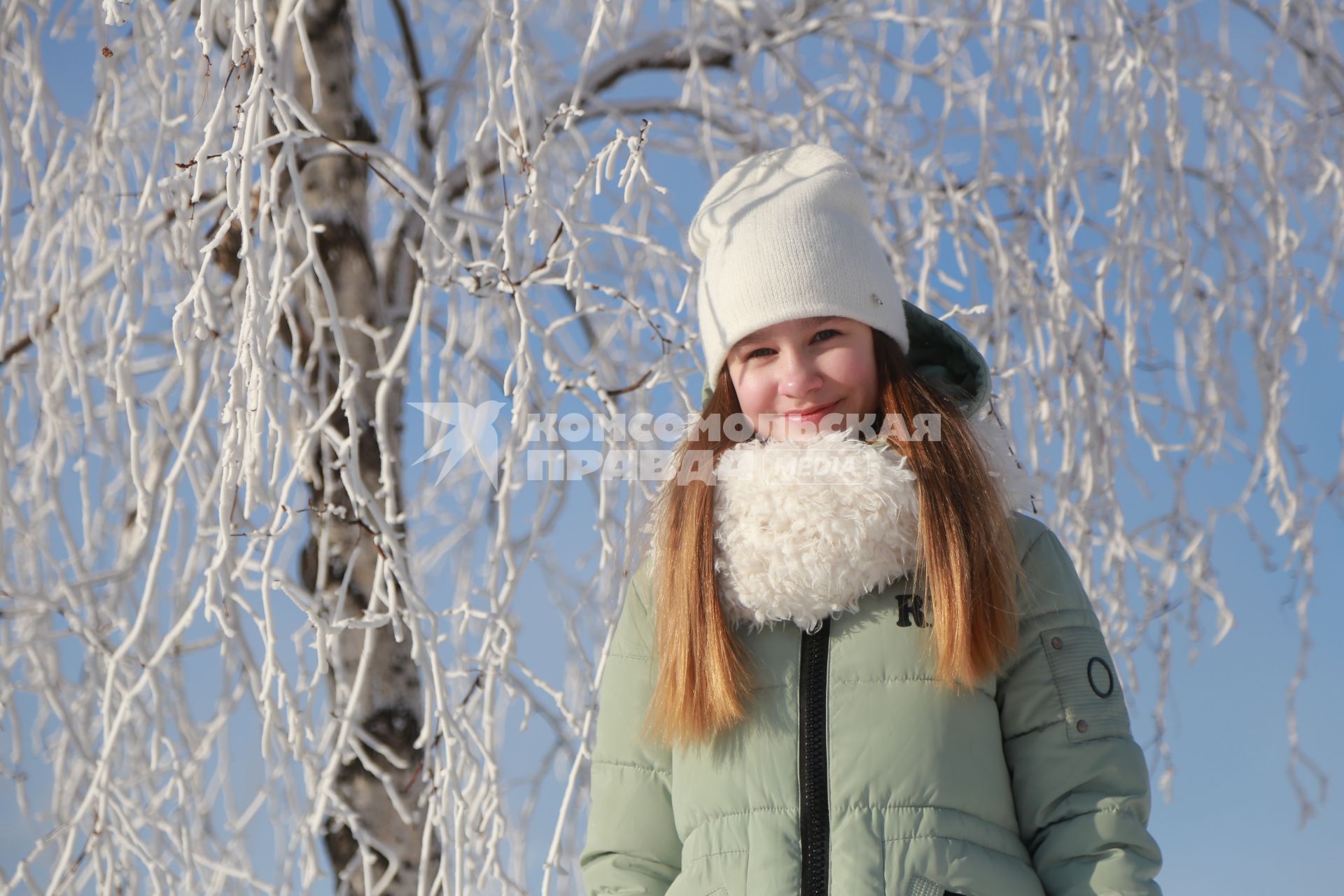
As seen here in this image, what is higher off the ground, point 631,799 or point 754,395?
point 754,395

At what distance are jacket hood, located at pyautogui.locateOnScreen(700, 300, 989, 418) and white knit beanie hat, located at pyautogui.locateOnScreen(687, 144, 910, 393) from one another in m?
0.06

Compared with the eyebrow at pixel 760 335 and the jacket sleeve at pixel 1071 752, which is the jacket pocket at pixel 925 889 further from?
the eyebrow at pixel 760 335

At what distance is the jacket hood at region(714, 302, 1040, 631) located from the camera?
1.14m

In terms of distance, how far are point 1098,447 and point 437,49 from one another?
1.80 m

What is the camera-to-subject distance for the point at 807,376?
1.26 metres

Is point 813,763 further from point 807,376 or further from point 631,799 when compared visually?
point 807,376

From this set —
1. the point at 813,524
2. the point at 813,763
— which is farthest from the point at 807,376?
the point at 813,763

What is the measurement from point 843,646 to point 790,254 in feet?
1.36

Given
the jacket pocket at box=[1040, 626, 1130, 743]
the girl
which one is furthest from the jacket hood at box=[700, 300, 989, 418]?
the jacket pocket at box=[1040, 626, 1130, 743]

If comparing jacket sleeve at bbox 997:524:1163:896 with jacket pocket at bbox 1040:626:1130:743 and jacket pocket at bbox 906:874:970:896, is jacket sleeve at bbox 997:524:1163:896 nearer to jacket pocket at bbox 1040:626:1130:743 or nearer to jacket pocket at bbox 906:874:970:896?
jacket pocket at bbox 1040:626:1130:743

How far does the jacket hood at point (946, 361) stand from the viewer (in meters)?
1.32

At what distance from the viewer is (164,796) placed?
5.72ft

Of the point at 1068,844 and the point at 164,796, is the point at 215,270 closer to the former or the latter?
the point at 164,796

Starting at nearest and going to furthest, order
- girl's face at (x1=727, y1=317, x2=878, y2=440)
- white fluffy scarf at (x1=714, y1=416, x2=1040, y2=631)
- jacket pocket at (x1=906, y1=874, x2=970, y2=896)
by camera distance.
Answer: jacket pocket at (x1=906, y1=874, x2=970, y2=896), white fluffy scarf at (x1=714, y1=416, x2=1040, y2=631), girl's face at (x1=727, y1=317, x2=878, y2=440)
